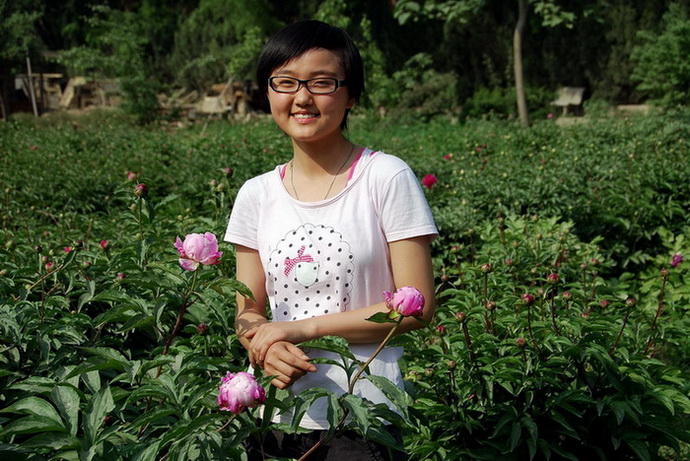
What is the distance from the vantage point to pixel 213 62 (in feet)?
68.4

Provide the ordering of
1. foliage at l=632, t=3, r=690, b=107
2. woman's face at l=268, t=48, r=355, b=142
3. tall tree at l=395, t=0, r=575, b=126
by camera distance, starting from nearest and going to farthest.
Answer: woman's face at l=268, t=48, r=355, b=142 < tall tree at l=395, t=0, r=575, b=126 < foliage at l=632, t=3, r=690, b=107

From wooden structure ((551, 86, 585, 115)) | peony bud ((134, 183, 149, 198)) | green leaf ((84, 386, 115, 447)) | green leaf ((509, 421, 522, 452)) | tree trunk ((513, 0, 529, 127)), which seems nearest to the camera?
green leaf ((84, 386, 115, 447))

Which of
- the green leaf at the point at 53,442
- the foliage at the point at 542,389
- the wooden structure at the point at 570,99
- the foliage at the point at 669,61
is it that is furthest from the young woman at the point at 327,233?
the wooden structure at the point at 570,99

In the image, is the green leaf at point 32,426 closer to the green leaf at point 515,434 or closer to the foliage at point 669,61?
the green leaf at point 515,434

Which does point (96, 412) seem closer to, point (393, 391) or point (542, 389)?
point (393, 391)

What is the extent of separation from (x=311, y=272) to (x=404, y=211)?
0.23m

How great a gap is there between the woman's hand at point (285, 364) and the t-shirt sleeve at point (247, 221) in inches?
13.3

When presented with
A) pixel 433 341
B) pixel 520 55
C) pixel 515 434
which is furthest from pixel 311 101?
pixel 520 55

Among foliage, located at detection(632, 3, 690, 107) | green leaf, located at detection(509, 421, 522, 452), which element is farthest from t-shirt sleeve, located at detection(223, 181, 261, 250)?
foliage, located at detection(632, 3, 690, 107)

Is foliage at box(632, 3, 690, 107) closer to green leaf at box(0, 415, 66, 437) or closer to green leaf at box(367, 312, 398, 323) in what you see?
green leaf at box(367, 312, 398, 323)

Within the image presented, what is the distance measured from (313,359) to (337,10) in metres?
15.9

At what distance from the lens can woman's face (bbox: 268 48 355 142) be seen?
1553mm

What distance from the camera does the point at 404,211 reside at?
149cm

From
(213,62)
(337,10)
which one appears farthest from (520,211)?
(213,62)
